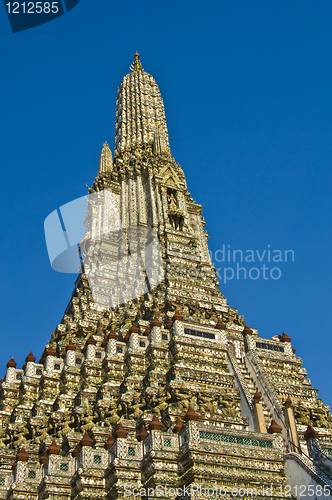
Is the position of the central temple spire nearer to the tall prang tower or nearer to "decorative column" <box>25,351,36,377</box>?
the tall prang tower

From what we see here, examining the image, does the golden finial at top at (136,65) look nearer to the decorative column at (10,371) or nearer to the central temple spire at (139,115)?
the central temple spire at (139,115)

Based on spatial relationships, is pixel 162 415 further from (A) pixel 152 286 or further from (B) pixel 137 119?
(B) pixel 137 119

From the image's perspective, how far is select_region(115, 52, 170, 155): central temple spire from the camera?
5634 cm

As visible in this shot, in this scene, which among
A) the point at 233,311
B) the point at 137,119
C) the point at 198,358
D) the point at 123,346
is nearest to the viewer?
the point at 198,358

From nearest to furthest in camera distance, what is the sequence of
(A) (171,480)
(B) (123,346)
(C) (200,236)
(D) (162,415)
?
(A) (171,480)
(D) (162,415)
(B) (123,346)
(C) (200,236)

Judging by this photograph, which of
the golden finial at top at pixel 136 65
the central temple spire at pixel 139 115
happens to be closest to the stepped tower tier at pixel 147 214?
the central temple spire at pixel 139 115

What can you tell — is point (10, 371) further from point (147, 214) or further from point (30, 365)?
point (147, 214)

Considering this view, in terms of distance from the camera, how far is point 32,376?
31438mm

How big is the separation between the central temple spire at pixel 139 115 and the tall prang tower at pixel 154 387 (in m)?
5.15

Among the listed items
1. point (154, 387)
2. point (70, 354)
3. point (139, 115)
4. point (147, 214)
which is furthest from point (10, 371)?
point (139, 115)

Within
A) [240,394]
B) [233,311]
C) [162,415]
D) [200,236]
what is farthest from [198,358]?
[200,236]

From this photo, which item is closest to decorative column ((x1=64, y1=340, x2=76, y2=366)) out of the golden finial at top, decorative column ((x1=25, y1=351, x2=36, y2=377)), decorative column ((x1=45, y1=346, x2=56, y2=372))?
decorative column ((x1=45, y1=346, x2=56, y2=372))

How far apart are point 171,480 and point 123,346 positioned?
11549 millimetres

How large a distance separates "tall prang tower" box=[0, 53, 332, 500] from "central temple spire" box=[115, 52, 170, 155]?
515cm
